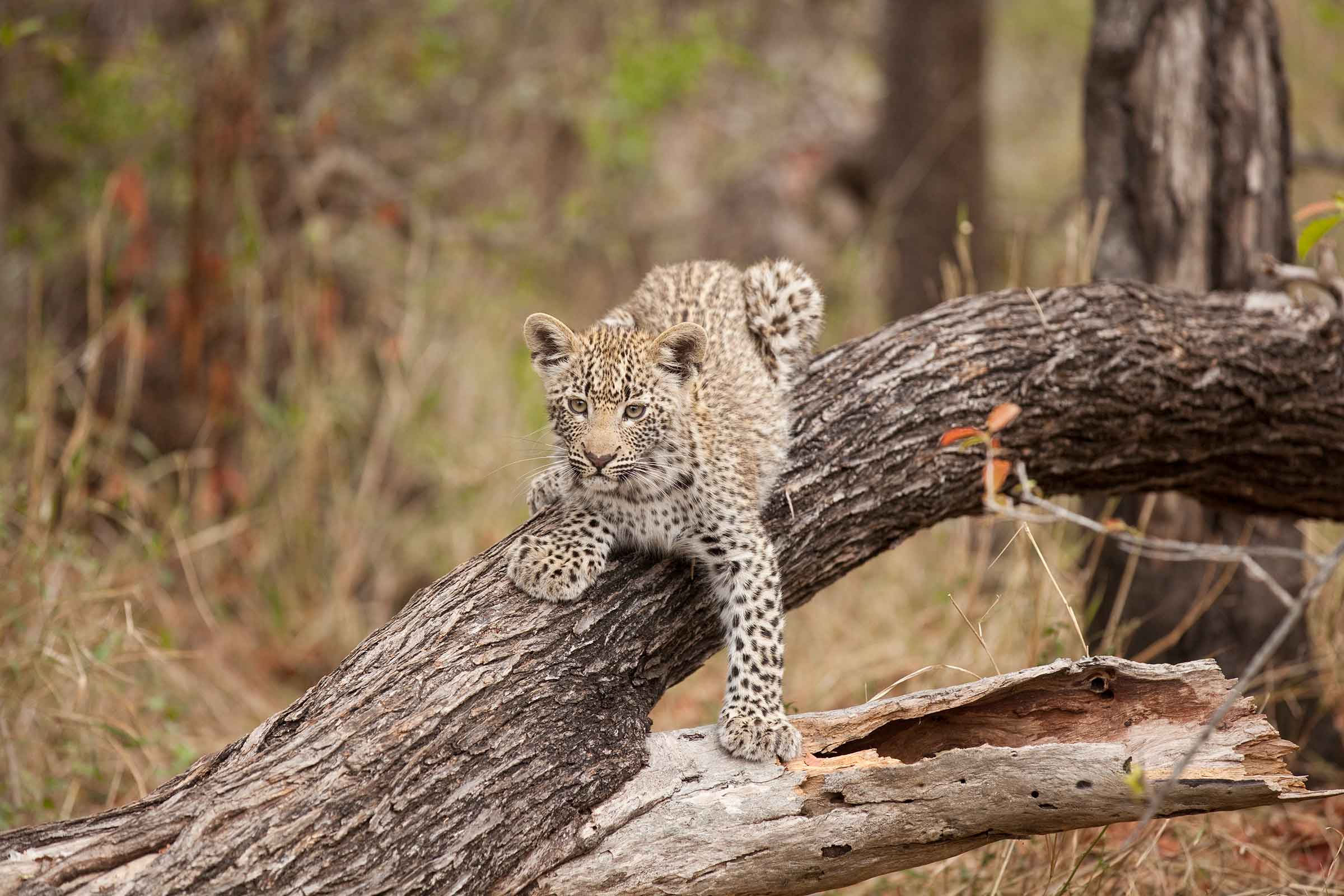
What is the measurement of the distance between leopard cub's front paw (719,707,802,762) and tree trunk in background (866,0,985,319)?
26.7ft

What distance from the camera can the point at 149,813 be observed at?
4051 mm

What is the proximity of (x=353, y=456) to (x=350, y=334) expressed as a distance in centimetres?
128

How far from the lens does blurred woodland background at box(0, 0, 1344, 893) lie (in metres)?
6.00

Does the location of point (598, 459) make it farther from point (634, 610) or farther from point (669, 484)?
point (634, 610)

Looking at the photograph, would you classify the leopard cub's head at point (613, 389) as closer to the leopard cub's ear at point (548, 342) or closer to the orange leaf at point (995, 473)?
the leopard cub's ear at point (548, 342)

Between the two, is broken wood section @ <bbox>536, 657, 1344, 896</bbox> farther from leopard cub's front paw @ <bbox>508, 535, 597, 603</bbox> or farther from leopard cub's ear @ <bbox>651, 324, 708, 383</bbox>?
Result: leopard cub's ear @ <bbox>651, 324, 708, 383</bbox>

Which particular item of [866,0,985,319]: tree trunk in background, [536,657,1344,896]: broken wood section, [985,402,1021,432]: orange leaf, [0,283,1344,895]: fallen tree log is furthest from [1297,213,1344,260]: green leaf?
[866,0,985,319]: tree trunk in background

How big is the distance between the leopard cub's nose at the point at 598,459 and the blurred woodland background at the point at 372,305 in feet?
2.13

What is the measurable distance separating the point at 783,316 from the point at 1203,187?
8.14ft

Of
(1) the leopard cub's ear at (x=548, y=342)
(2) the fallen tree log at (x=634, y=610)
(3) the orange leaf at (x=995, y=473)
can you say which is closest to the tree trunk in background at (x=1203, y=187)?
(2) the fallen tree log at (x=634, y=610)

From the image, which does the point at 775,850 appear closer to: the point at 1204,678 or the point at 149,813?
the point at 1204,678

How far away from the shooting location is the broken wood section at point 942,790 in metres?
4.07

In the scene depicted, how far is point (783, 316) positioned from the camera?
604 centimetres

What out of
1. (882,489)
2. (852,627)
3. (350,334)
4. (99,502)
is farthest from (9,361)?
(882,489)
